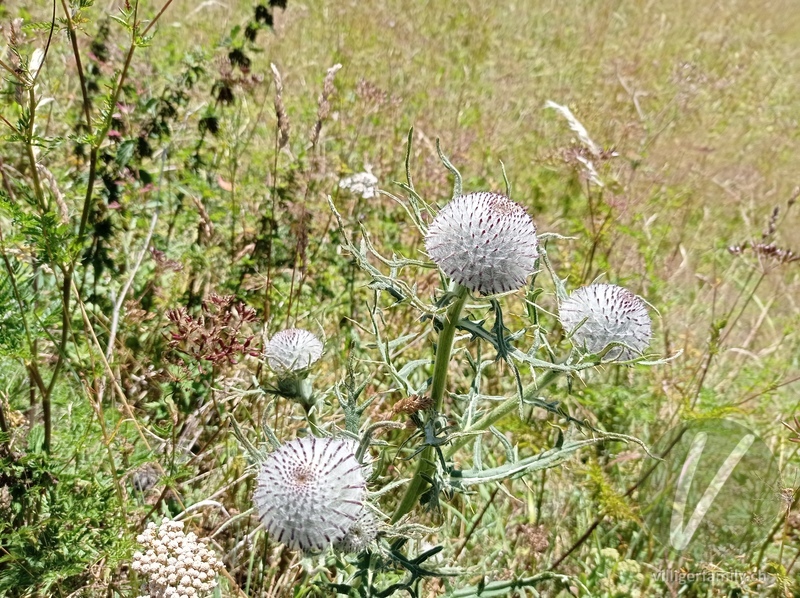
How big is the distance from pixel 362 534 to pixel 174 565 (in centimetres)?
62

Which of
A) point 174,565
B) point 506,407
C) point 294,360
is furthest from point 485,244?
point 174,565

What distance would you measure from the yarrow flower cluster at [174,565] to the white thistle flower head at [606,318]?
1445 mm

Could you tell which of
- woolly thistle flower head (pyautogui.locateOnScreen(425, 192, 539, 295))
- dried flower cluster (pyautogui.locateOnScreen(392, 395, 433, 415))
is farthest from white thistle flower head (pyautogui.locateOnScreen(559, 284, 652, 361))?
dried flower cluster (pyautogui.locateOnScreen(392, 395, 433, 415))

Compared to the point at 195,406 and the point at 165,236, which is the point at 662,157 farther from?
the point at 195,406

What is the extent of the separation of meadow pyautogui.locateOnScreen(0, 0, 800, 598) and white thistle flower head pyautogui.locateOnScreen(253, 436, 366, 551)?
0.01 meters

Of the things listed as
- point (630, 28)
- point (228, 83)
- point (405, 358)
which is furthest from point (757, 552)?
point (630, 28)

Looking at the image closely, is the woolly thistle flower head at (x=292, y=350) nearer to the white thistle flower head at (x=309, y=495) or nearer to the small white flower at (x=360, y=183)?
the white thistle flower head at (x=309, y=495)

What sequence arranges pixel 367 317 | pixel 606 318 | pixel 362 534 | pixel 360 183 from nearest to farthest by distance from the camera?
pixel 362 534 → pixel 606 318 → pixel 367 317 → pixel 360 183

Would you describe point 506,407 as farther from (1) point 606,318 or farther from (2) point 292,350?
(2) point 292,350

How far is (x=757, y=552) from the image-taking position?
9.99 feet

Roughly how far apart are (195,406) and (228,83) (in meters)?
1.84

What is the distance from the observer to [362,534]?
73.4 inches

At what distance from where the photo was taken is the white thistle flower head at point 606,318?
2.20 metres

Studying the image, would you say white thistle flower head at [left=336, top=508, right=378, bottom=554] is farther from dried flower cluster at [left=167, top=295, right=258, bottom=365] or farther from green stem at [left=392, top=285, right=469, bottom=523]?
dried flower cluster at [left=167, top=295, right=258, bottom=365]
